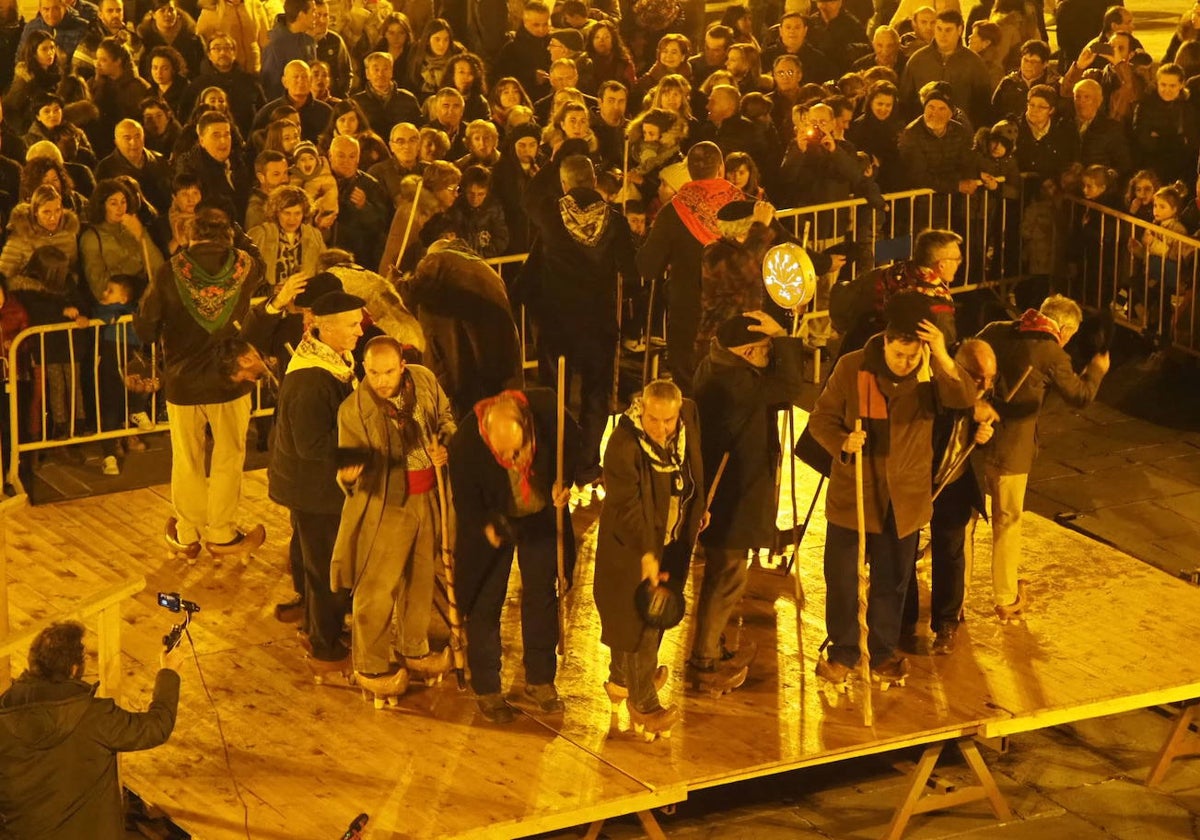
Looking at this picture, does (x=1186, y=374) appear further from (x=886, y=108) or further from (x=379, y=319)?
(x=379, y=319)

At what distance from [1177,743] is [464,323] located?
4.14 m

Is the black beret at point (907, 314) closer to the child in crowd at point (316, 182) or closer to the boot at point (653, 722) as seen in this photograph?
the boot at point (653, 722)

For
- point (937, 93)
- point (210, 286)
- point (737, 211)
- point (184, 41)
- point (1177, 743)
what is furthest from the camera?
point (184, 41)

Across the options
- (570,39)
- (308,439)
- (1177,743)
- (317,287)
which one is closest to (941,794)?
(1177,743)

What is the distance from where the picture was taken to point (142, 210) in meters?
14.5

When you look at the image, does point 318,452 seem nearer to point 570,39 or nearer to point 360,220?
point 360,220

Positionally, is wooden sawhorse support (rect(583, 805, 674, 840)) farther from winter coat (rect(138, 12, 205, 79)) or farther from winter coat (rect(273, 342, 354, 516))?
winter coat (rect(138, 12, 205, 79))

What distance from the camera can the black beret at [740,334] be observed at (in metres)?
10.9

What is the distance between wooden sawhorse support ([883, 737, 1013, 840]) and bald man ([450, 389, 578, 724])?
5.53 feet

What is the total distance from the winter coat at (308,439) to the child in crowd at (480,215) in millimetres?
3938

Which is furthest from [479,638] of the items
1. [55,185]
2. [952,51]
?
[952,51]

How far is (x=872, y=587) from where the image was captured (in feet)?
36.7

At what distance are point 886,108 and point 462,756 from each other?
7.96 meters

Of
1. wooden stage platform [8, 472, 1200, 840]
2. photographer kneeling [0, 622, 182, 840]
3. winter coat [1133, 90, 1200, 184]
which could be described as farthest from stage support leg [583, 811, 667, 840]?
winter coat [1133, 90, 1200, 184]
